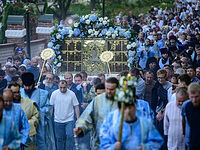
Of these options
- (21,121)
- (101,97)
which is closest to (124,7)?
(21,121)

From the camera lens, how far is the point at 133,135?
5.46 m

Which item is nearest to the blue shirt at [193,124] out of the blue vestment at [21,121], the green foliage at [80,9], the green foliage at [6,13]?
the blue vestment at [21,121]

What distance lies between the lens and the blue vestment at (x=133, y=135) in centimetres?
545

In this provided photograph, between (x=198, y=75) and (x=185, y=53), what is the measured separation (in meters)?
3.31

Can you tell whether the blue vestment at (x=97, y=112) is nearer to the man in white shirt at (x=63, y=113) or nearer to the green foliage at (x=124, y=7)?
the man in white shirt at (x=63, y=113)

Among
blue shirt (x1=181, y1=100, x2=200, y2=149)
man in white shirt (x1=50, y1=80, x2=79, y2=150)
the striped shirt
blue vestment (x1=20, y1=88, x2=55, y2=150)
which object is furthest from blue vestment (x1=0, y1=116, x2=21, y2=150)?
man in white shirt (x1=50, y1=80, x2=79, y2=150)

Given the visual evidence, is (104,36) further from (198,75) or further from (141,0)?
(141,0)

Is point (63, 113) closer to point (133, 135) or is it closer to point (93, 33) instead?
point (133, 135)

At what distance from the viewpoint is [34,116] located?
8094 mm

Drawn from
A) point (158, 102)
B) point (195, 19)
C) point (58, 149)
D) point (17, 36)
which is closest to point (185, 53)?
point (158, 102)

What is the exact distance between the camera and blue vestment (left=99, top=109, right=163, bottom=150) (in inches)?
215

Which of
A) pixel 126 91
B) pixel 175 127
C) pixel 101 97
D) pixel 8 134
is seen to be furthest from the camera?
pixel 175 127

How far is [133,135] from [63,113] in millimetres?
3921

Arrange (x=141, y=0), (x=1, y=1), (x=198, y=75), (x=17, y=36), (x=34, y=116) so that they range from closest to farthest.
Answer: (x=34, y=116) < (x=198, y=75) < (x=17, y=36) < (x=1, y=1) < (x=141, y=0)
